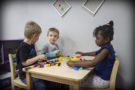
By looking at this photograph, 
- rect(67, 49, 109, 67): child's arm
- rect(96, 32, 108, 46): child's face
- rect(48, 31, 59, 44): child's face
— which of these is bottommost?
rect(67, 49, 109, 67): child's arm

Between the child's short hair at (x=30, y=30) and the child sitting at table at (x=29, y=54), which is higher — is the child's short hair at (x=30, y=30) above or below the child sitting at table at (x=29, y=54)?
above

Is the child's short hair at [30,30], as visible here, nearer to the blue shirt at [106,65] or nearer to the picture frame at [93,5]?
the blue shirt at [106,65]

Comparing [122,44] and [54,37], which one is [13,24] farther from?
[122,44]

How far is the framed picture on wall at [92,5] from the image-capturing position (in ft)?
5.67

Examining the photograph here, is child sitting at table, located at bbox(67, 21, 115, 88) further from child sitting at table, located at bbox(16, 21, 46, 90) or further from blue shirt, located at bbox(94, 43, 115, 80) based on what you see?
child sitting at table, located at bbox(16, 21, 46, 90)

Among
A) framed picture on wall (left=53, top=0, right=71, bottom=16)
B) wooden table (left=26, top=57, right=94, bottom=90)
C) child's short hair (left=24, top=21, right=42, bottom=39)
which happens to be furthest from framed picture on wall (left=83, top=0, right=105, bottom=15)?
wooden table (left=26, top=57, right=94, bottom=90)

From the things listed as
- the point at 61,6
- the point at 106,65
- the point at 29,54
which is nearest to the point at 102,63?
the point at 106,65

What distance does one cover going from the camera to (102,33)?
49.6 inches

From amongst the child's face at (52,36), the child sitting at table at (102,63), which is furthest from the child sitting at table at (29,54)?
→ the child's face at (52,36)

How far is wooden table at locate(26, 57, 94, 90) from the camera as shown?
973 millimetres

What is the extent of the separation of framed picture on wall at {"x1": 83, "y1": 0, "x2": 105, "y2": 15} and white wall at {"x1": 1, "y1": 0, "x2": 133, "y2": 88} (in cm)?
4

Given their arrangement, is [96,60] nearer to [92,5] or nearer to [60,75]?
[60,75]

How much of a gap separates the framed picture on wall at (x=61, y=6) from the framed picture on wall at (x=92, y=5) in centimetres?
21

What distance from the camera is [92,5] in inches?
69.3
